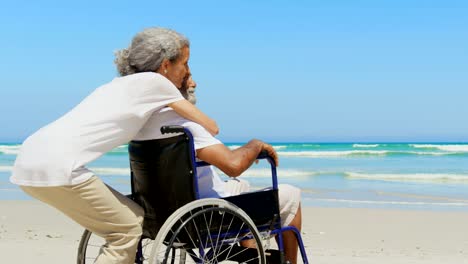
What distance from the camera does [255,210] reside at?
286cm

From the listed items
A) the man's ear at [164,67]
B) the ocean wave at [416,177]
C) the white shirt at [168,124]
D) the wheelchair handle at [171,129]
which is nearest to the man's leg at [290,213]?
the white shirt at [168,124]

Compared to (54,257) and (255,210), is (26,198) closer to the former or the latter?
(54,257)

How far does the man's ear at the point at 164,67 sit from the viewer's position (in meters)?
2.74

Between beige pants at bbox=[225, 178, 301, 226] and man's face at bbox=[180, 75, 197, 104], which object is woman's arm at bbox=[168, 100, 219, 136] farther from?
beige pants at bbox=[225, 178, 301, 226]

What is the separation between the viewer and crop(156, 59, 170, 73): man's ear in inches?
108

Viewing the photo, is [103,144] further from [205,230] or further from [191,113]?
[205,230]

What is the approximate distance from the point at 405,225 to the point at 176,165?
5467mm

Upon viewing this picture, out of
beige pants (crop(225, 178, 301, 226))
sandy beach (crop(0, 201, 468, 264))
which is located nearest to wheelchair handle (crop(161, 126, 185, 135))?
beige pants (crop(225, 178, 301, 226))

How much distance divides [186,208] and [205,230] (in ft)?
0.58

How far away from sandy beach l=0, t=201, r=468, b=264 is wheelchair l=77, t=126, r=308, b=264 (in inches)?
91.7

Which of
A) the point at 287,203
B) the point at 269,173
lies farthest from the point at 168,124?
the point at 269,173

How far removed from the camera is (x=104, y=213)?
2605 millimetres

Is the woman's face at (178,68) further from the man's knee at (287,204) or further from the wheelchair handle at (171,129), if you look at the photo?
the man's knee at (287,204)

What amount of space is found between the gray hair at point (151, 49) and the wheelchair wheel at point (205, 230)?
628 millimetres
